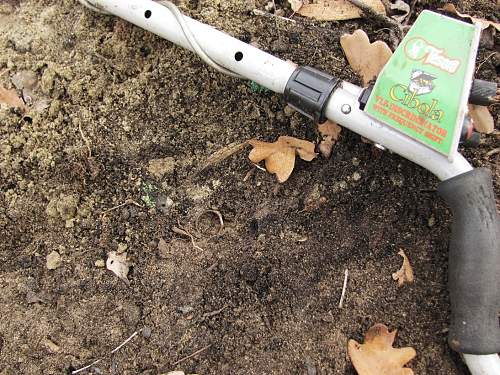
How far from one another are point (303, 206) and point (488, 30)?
861 mm

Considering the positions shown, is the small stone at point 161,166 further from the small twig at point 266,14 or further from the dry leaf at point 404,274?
the dry leaf at point 404,274

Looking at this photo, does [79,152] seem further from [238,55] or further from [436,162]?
[436,162]

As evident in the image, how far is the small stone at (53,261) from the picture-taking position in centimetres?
172

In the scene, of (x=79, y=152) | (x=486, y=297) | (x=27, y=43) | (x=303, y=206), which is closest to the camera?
(x=486, y=297)

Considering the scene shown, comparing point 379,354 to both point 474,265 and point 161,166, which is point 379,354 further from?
point 161,166

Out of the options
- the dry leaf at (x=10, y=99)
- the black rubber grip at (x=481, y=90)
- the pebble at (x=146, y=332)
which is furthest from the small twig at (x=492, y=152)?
the dry leaf at (x=10, y=99)

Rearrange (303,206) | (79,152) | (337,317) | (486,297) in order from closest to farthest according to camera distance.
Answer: (486,297)
(337,317)
(303,206)
(79,152)

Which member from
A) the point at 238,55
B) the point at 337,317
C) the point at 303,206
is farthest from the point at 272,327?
the point at 238,55

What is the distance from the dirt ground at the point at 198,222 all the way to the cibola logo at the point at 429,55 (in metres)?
0.30

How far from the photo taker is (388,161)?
1683 millimetres

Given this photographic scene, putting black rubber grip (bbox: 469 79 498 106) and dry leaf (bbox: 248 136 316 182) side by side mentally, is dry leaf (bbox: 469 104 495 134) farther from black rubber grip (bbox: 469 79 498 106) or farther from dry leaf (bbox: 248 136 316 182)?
dry leaf (bbox: 248 136 316 182)

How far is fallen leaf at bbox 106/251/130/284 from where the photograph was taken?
170 centimetres

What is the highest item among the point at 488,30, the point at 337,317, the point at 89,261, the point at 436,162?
the point at 488,30

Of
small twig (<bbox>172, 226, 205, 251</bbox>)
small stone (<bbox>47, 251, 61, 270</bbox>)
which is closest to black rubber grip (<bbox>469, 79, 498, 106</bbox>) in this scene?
small twig (<bbox>172, 226, 205, 251</bbox>)
